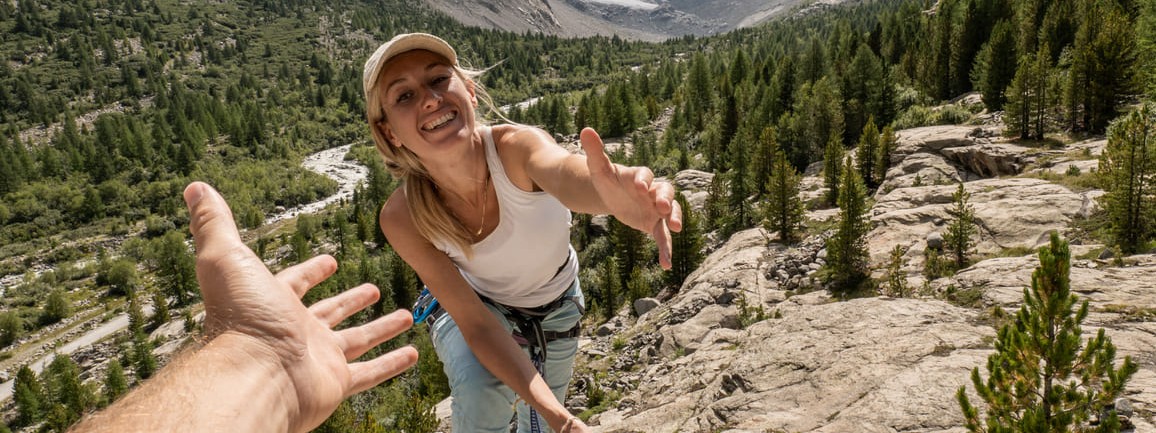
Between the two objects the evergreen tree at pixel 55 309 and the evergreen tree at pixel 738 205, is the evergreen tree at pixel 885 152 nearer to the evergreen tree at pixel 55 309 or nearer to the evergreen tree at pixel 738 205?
the evergreen tree at pixel 738 205

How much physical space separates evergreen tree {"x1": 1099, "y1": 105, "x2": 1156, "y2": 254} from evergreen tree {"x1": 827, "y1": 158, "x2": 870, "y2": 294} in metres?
5.54

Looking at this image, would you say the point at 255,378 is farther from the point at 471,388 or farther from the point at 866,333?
the point at 866,333

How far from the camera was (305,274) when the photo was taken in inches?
111

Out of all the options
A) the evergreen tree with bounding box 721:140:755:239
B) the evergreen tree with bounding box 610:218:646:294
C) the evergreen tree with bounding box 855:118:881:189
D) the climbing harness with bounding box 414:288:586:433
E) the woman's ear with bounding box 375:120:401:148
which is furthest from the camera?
the evergreen tree with bounding box 610:218:646:294

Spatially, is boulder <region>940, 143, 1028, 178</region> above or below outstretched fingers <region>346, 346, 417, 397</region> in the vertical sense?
below

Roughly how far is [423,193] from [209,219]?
1.16 m

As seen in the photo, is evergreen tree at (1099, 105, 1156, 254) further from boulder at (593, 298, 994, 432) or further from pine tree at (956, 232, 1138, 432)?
pine tree at (956, 232, 1138, 432)

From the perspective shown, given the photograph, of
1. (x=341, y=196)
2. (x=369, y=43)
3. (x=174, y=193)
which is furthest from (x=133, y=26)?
(x=341, y=196)

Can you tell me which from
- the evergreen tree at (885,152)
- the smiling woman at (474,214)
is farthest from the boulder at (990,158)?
the smiling woman at (474,214)

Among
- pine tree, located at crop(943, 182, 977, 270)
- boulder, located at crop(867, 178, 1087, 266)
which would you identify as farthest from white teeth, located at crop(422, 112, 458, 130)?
boulder, located at crop(867, 178, 1087, 266)

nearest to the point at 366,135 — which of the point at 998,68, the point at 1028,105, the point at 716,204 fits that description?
the point at 716,204

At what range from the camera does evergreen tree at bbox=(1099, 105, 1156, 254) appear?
13086mm

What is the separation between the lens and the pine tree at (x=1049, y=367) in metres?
4.64

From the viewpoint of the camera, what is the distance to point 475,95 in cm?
360
